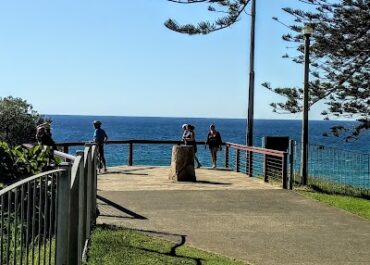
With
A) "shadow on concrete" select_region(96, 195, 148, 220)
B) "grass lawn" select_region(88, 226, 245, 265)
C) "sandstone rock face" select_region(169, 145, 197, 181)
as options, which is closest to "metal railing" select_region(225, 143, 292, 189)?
"sandstone rock face" select_region(169, 145, 197, 181)

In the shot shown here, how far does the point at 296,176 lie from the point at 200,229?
26.5 feet

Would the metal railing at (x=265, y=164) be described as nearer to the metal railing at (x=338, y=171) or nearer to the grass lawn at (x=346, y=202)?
the metal railing at (x=338, y=171)

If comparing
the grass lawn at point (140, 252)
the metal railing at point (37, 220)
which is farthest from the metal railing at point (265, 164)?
the metal railing at point (37, 220)

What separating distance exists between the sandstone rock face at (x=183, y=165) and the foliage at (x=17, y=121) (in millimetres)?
9979

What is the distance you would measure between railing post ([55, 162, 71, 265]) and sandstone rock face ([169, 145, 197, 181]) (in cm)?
1202

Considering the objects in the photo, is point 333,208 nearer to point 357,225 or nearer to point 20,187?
point 357,225

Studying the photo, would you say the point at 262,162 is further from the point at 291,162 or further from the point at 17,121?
the point at 17,121

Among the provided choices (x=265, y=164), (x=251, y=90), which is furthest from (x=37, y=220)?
(x=251, y=90)

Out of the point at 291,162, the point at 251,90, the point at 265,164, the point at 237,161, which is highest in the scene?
the point at 251,90

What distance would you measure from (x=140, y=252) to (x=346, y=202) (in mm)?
6605

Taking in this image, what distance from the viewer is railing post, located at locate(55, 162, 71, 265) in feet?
13.4

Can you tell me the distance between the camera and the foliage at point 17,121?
82.1 ft

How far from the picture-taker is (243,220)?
1036cm

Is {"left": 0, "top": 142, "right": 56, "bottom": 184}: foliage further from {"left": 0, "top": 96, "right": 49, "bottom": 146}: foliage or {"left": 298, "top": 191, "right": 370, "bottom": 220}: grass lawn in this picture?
{"left": 0, "top": 96, "right": 49, "bottom": 146}: foliage
